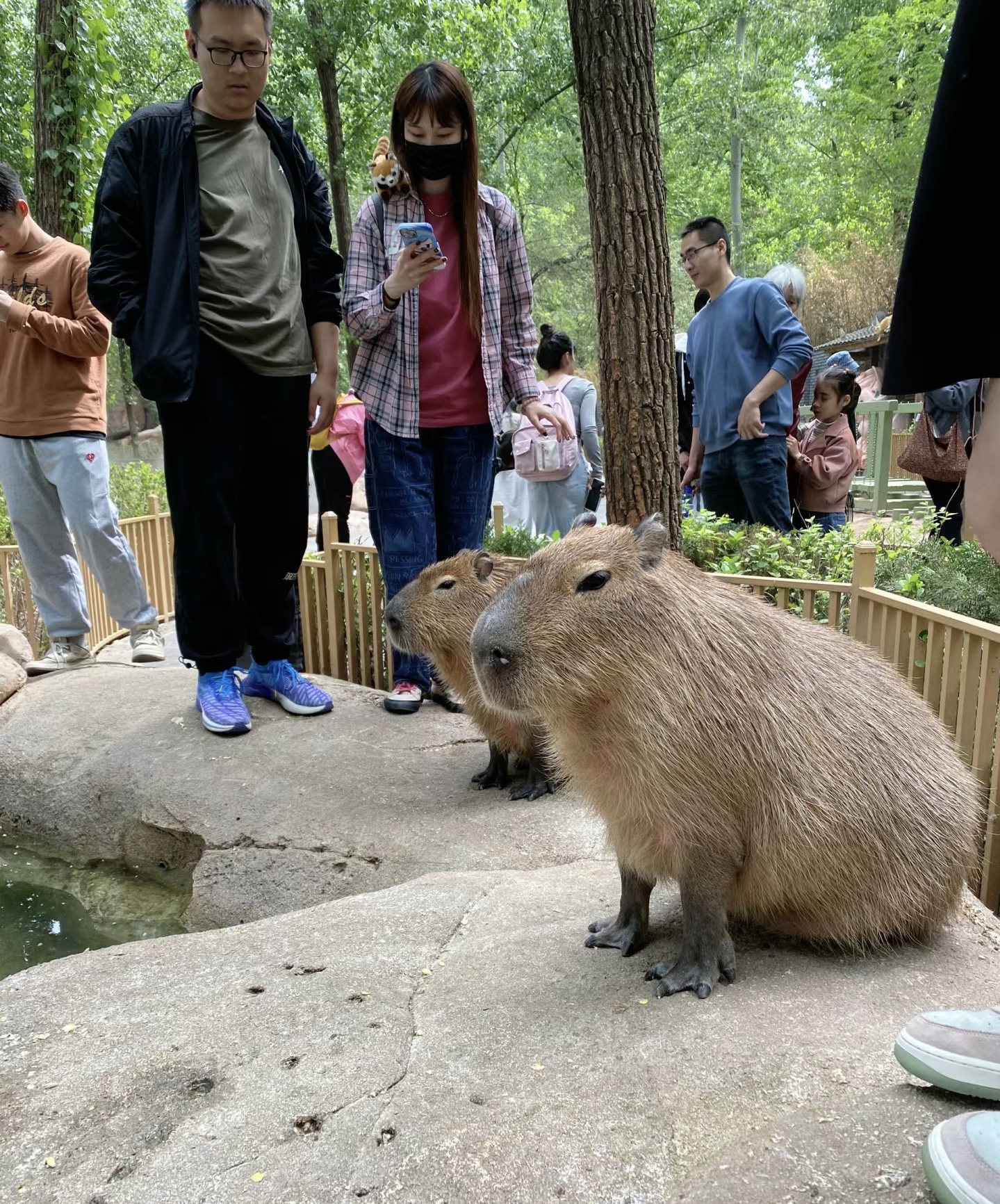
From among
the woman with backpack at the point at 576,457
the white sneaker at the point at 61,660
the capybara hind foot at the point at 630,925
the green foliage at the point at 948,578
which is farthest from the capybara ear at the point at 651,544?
the woman with backpack at the point at 576,457

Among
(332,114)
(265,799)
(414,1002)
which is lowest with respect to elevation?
(265,799)

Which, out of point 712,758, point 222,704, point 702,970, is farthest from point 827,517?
point 702,970

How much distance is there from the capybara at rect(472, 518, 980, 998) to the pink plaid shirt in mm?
1830

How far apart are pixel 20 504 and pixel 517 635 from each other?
3590mm

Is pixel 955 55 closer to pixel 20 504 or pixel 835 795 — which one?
pixel 835 795

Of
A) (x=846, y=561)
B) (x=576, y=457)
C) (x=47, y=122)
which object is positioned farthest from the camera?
(x=576, y=457)

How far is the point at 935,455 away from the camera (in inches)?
223

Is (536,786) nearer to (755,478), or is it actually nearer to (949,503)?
(755,478)

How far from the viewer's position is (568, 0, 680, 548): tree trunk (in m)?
3.68

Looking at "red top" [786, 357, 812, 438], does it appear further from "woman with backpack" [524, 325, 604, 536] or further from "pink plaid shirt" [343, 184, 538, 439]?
"pink plaid shirt" [343, 184, 538, 439]

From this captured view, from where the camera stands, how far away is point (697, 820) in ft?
5.98

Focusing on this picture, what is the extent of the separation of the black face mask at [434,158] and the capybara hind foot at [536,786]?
7.22 feet

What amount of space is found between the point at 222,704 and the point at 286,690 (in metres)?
0.33

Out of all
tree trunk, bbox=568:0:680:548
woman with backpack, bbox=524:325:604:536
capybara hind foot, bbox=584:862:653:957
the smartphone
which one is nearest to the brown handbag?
woman with backpack, bbox=524:325:604:536
